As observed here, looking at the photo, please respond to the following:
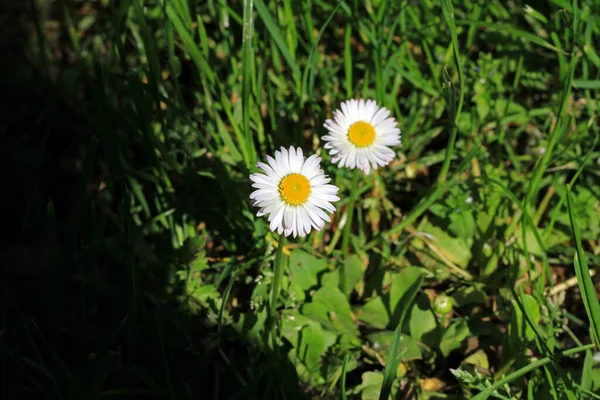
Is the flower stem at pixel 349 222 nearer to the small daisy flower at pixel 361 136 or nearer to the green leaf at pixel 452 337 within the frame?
the small daisy flower at pixel 361 136

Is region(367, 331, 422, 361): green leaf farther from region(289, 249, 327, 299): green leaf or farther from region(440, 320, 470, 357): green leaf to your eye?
region(289, 249, 327, 299): green leaf

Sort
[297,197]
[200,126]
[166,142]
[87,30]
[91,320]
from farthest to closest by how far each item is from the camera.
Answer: [87,30] → [200,126] → [166,142] → [91,320] → [297,197]

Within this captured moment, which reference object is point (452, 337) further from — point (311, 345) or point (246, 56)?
point (246, 56)

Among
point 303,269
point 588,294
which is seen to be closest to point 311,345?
point 303,269

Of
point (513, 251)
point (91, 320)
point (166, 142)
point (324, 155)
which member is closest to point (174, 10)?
point (166, 142)

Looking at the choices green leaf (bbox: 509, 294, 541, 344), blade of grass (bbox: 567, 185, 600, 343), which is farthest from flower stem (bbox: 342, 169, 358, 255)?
blade of grass (bbox: 567, 185, 600, 343)

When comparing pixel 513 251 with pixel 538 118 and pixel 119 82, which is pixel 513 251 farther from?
pixel 119 82

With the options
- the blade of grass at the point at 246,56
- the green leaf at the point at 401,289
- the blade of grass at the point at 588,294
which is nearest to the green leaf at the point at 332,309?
the green leaf at the point at 401,289

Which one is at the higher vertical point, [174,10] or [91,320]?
[174,10]
